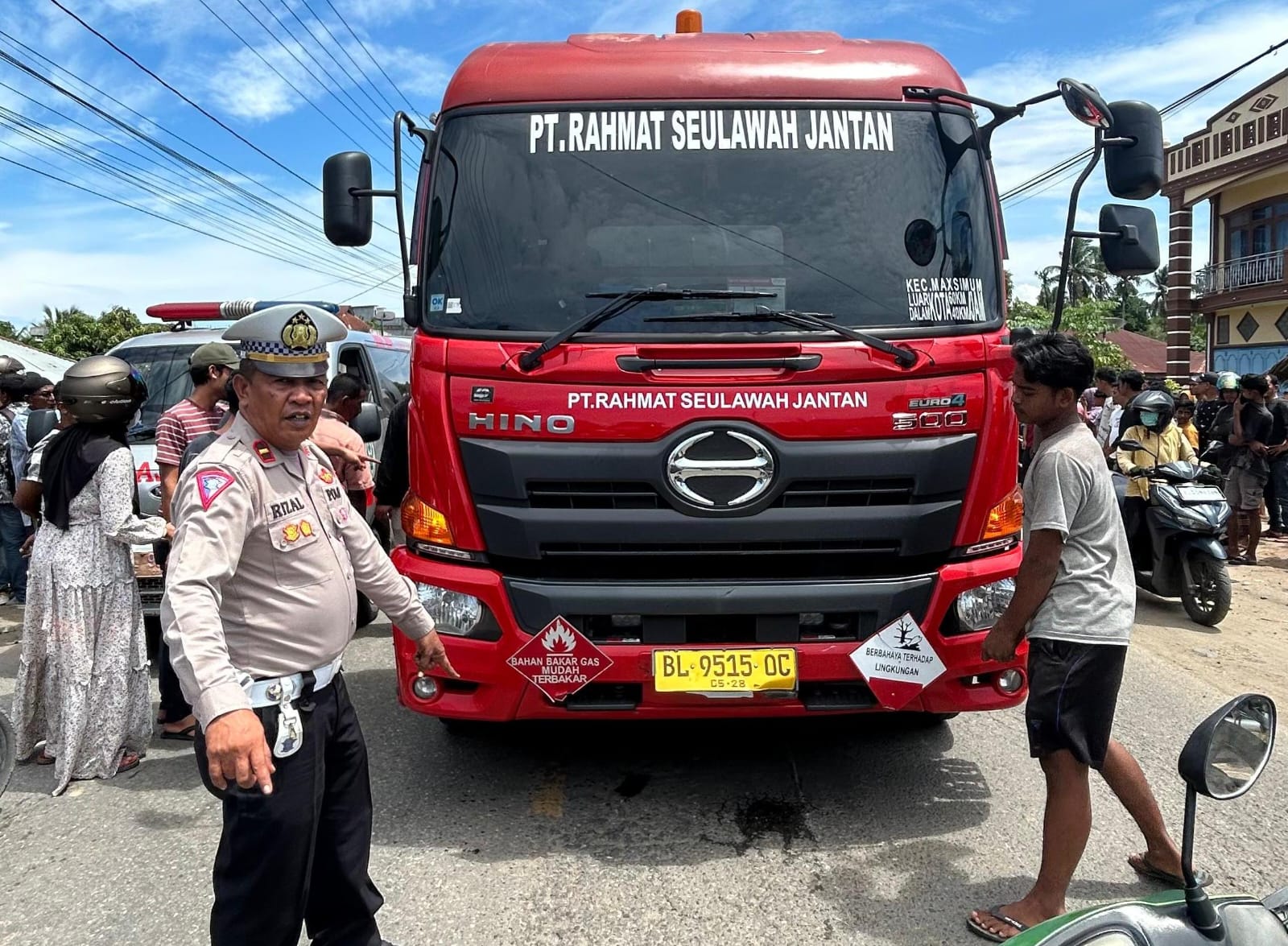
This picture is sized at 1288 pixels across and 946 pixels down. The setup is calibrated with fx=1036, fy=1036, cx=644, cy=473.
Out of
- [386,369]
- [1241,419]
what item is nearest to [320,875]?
[386,369]

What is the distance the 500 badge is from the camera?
3482mm

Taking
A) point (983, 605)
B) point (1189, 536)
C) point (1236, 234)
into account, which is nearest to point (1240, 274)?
point (1236, 234)

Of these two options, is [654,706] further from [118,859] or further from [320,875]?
[118,859]

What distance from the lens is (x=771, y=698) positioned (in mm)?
3514

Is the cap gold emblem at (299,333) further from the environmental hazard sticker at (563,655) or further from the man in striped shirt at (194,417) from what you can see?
the man in striped shirt at (194,417)

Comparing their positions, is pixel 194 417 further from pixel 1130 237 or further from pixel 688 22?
pixel 1130 237

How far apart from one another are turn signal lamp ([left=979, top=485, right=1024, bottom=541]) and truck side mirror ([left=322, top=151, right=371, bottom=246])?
4.60ft

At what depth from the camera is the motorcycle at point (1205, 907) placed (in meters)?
1.67

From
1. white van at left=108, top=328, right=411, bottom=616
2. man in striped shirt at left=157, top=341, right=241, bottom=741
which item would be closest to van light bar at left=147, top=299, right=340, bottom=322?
white van at left=108, top=328, right=411, bottom=616

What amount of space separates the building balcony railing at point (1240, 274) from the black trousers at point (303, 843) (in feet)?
86.7

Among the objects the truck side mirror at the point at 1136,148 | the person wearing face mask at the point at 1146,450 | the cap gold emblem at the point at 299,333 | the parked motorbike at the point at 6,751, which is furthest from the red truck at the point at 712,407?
the person wearing face mask at the point at 1146,450

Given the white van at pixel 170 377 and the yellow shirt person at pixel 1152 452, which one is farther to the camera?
the yellow shirt person at pixel 1152 452

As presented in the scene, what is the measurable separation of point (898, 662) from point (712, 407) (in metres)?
1.07

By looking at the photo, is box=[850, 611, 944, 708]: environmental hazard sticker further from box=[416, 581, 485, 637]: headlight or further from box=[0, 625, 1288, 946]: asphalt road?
box=[416, 581, 485, 637]: headlight
